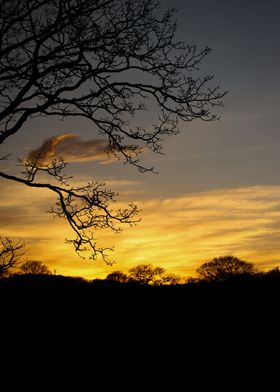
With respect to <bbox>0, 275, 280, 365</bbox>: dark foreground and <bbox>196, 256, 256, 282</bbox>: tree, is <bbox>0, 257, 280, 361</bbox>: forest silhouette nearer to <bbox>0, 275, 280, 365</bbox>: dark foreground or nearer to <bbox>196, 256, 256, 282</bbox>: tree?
<bbox>0, 275, 280, 365</bbox>: dark foreground

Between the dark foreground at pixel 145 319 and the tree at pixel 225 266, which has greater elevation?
the tree at pixel 225 266

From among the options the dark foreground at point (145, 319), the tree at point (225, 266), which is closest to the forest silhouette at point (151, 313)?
the dark foreground at point (145, 319)

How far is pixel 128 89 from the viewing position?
11.7m

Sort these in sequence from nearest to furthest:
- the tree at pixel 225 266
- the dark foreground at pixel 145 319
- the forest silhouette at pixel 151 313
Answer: the dark foreground at pixel 145 319, the forest silhouette at pixel 151 313, the tree at pixel 225 266

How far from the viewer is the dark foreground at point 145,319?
6203 mm

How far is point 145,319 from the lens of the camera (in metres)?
7.82

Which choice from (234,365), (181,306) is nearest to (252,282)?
(181,306)

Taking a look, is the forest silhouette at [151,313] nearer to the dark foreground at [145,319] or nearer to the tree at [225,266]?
the dark foreground at [145,319]

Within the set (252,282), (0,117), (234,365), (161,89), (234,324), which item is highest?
(161,89)

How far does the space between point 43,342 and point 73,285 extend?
3.98m

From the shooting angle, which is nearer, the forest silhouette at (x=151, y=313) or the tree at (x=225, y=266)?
the forest silhouette at (x=151, y=313)

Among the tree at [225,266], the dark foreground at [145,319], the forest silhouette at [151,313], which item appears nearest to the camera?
the dark foreground at [145,319]

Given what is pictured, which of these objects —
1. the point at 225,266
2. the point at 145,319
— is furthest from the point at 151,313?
the point at 225,266

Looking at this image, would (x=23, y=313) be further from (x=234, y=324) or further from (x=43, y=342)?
(x=234, y=324)
